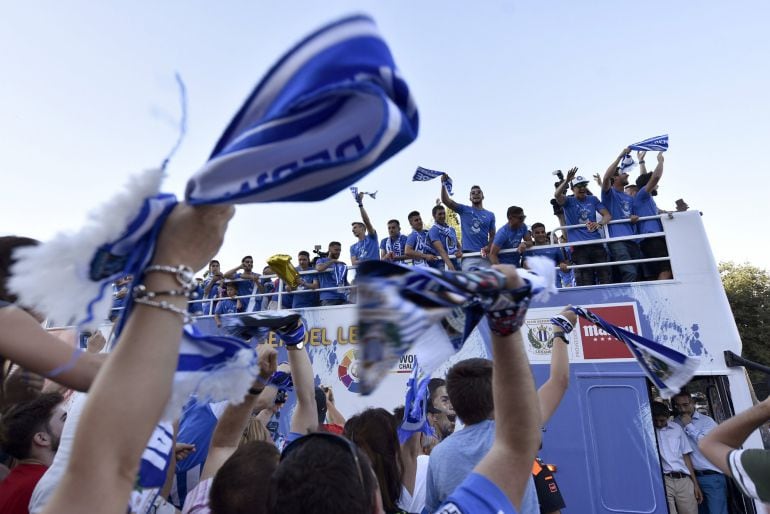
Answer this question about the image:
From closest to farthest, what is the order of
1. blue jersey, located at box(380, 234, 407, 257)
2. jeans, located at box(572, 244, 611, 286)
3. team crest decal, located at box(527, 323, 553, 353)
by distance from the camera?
team crest decal, located at box(527, 323, 553, 353)
jeans, located at box(572, 244, 611, 286)
blue jersey, located at box(380, 234, 407, 257)

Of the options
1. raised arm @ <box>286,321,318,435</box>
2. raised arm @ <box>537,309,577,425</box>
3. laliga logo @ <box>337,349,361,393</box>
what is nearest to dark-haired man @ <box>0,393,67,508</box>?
raised arm @ <box>286,321,318,435</box>

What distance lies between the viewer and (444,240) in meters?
7.96

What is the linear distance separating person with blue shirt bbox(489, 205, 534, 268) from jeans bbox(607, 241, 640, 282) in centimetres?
115

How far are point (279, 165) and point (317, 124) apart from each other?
107 millimetres

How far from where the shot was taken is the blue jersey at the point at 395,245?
8754 mm

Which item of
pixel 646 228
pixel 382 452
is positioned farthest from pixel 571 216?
pixel 382 452

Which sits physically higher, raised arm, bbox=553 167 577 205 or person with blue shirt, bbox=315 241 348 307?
raised arm, bbox=553 167 577 205

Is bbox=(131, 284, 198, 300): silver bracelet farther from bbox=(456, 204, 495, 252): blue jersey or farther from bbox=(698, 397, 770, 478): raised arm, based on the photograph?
bbox=(456, 204, 495, 252): blue jersey

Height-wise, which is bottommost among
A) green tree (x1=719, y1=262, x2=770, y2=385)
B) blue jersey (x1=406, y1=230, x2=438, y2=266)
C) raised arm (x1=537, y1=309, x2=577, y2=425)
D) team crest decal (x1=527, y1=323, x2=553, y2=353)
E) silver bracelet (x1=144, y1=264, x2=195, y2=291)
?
silver bracelet (x1=144, y1=264, x2=195, y2=291)

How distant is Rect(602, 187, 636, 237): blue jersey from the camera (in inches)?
271

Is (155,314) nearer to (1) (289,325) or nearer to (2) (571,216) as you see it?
(1) (289,325)

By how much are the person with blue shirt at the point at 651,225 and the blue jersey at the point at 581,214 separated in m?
0.52

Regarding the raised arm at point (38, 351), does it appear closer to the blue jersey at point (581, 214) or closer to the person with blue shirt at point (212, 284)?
the blue jersey at point (581, 214)

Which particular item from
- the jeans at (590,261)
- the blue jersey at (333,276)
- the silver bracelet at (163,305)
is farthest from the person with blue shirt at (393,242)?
the silver bracelet at (163,305)
